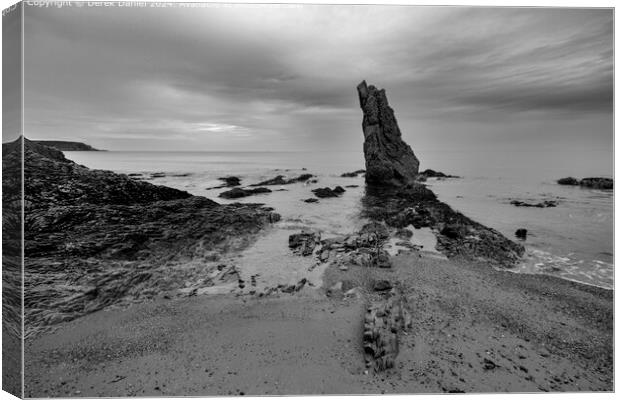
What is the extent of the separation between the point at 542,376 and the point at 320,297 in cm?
360

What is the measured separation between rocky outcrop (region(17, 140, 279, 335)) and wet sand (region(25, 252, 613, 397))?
57 cm

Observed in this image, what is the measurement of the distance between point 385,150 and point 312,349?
22611mm

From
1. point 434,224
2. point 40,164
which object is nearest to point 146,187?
point 40,164

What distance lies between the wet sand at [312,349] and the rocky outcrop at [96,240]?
1.87ft

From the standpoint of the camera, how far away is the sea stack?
2444 cm

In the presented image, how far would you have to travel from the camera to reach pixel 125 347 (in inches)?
186

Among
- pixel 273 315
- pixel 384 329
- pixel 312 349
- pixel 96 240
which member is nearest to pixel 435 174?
pixel 384 329

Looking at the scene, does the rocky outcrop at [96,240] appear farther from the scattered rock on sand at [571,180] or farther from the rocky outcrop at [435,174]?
the rocky outcrop at [435,174]

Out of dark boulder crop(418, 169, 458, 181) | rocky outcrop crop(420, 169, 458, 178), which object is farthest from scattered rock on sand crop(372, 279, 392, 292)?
rocky outcrop crop(420, 169, 458, 178)

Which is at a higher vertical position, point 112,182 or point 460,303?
point 112,182

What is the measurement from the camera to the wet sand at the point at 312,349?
4293 millimetres

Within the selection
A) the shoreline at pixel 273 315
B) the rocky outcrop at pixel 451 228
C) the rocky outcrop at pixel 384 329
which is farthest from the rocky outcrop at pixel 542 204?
the rocky outcrop at pixel 384 329

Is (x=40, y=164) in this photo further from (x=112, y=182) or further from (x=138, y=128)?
(x=112, y=182)

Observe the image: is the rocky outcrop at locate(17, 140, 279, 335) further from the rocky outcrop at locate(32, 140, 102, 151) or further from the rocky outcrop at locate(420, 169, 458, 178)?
the rocky outcrop at locate(420, 169, 458, 178)
